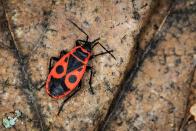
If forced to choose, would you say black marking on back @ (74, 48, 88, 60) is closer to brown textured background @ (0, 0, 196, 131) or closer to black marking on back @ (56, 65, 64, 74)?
brown textured background @ (0, 0, 196, 131)

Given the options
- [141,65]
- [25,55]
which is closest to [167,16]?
[141,65]

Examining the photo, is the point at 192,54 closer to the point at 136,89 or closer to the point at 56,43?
the point at 136,89

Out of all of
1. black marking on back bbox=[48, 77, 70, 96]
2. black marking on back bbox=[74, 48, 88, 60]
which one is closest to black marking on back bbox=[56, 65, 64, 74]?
black marking on back bbox=[48, 77, 70, 96]

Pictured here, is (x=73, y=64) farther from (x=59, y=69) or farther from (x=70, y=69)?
(x=59, y=69)

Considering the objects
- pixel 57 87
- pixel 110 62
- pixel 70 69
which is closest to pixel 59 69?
pixel 70 69

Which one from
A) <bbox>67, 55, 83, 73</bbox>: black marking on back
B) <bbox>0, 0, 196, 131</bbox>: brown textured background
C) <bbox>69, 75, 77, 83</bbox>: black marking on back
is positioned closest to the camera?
<bbox>0, 0, 196, 131</bbox>: brown textured background

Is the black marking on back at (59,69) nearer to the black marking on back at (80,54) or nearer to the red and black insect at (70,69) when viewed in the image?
the red and black insect at (70,69)

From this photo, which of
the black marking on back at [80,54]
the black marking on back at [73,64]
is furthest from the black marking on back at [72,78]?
the black marking on back at [80,54]
